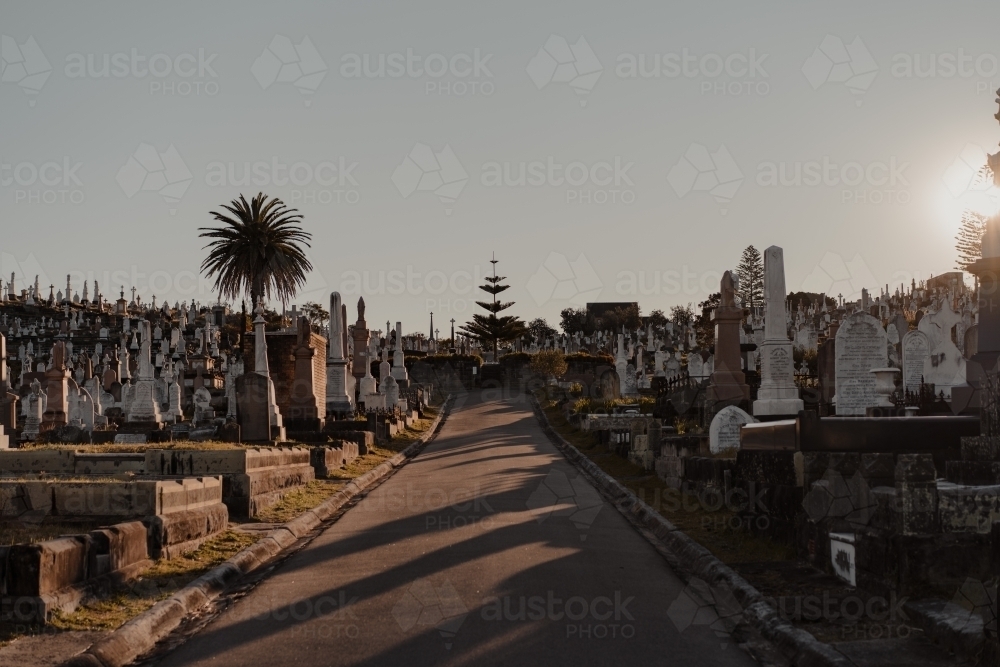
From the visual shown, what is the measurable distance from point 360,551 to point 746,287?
85291 mm

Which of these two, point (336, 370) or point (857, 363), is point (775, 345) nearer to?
point (857, 363)

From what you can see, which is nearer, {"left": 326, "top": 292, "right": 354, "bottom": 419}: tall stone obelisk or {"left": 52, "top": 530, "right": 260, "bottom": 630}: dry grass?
{"left": 52, "top": 530, "right": 260, "bottom": 630}: dry grass

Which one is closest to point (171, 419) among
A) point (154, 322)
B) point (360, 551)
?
point (360, 551)

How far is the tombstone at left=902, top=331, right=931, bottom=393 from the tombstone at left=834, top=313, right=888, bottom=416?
4.33 metres

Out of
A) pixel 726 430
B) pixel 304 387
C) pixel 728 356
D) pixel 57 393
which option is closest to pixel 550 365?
pixel 304 387

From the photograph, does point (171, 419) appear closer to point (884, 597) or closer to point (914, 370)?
point (914, 370)

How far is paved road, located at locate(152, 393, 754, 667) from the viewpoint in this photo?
6555 millimetres

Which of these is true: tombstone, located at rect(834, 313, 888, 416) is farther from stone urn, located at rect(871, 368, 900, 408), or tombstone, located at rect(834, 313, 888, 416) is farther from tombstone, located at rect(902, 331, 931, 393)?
tombstone, located at rect(902, 331, 931, 393)

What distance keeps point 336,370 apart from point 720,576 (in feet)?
80.6

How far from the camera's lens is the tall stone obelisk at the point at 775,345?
2194 centimetres

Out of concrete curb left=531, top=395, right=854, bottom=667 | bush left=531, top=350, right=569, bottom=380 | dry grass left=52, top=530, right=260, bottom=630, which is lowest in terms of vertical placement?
concrete curb left=531, top=395, right=854, bottom=667

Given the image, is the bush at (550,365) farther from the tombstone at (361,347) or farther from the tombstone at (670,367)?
the tombstone at (361,347)

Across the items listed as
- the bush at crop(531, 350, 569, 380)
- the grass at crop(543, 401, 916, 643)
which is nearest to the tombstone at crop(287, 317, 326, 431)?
the grass at crop(543, 401, 916, 643)

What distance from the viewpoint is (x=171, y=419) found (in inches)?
1299
